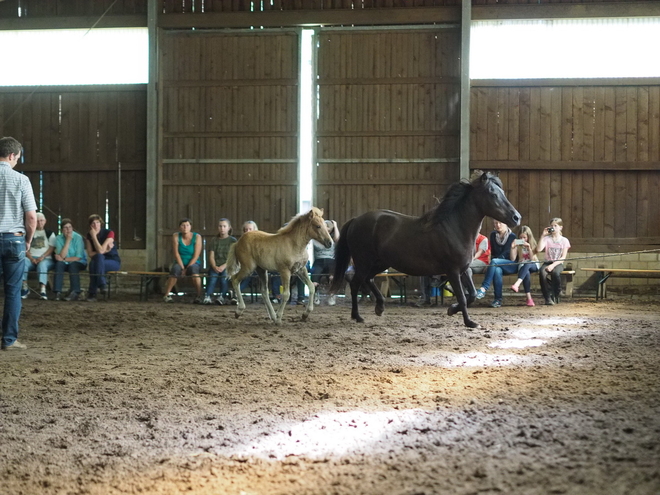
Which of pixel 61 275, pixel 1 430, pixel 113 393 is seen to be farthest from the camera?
pixel 61 275

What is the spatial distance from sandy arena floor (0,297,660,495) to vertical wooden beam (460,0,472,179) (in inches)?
245

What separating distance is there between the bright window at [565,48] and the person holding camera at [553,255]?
3.31 metres

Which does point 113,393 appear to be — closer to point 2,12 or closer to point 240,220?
point 240,220

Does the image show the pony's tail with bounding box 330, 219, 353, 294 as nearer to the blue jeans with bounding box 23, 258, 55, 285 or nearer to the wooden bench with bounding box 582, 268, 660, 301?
the wooden bench with bounding box 582, 268, 660, 301

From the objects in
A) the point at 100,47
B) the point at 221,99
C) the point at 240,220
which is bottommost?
the point at 240,220

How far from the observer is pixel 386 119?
43.9ft

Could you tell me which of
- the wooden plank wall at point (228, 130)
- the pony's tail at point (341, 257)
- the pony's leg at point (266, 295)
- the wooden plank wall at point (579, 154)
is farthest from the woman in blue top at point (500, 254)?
the wooden plank wall at point (228, 130)

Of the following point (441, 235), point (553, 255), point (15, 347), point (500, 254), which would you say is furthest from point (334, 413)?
point (553, 255)

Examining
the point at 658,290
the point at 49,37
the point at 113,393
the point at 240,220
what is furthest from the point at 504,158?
the point at 113,393

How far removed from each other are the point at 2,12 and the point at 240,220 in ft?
21.3

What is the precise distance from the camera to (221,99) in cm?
1367

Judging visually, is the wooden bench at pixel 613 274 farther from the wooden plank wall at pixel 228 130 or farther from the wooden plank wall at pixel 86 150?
the wooden plank wall at pixel 86 150

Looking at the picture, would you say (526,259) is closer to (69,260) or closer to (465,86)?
(465,86)

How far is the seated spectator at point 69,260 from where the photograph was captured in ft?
39.2
